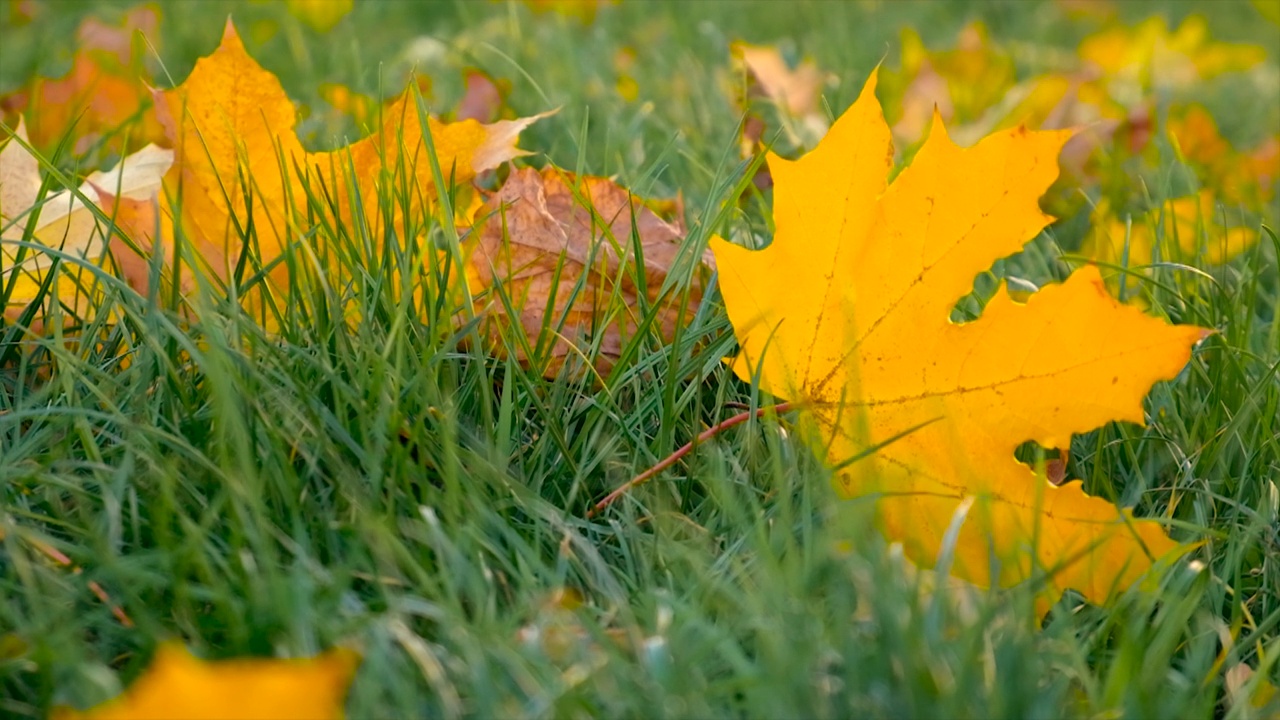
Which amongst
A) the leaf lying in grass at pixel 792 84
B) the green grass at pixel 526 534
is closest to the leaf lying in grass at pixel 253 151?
the green grass at pixel 526 534

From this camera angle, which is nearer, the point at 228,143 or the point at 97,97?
the point at 228,143

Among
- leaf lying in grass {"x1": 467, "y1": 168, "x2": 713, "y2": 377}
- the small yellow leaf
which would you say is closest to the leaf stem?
leaf lying in grass {"x1": 467, "y1": 168, "x2": 713, "y2": 377}

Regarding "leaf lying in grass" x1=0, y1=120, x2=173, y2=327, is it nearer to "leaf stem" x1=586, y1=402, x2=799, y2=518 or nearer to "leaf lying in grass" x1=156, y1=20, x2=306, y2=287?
"leaf lying in grass" x1=156, y1=20, x2=306, y2=287

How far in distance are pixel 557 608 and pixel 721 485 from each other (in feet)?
0.42

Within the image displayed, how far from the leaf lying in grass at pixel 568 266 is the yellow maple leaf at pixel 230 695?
47 cm

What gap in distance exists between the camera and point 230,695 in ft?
2.05

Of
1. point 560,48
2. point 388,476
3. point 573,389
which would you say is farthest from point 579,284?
point 560,48

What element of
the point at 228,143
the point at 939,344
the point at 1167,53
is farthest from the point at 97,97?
the point at 1167,53

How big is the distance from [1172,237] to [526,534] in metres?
0.87

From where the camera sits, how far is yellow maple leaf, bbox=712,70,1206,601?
2.93 feet

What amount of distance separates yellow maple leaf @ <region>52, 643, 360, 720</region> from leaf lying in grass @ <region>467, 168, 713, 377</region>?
47 centimetres

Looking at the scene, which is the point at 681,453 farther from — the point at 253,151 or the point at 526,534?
the point at 253,151

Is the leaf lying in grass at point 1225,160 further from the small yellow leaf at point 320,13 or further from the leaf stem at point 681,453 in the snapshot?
the small yellow leaf at point 320,13

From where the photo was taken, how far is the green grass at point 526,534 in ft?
2.34
